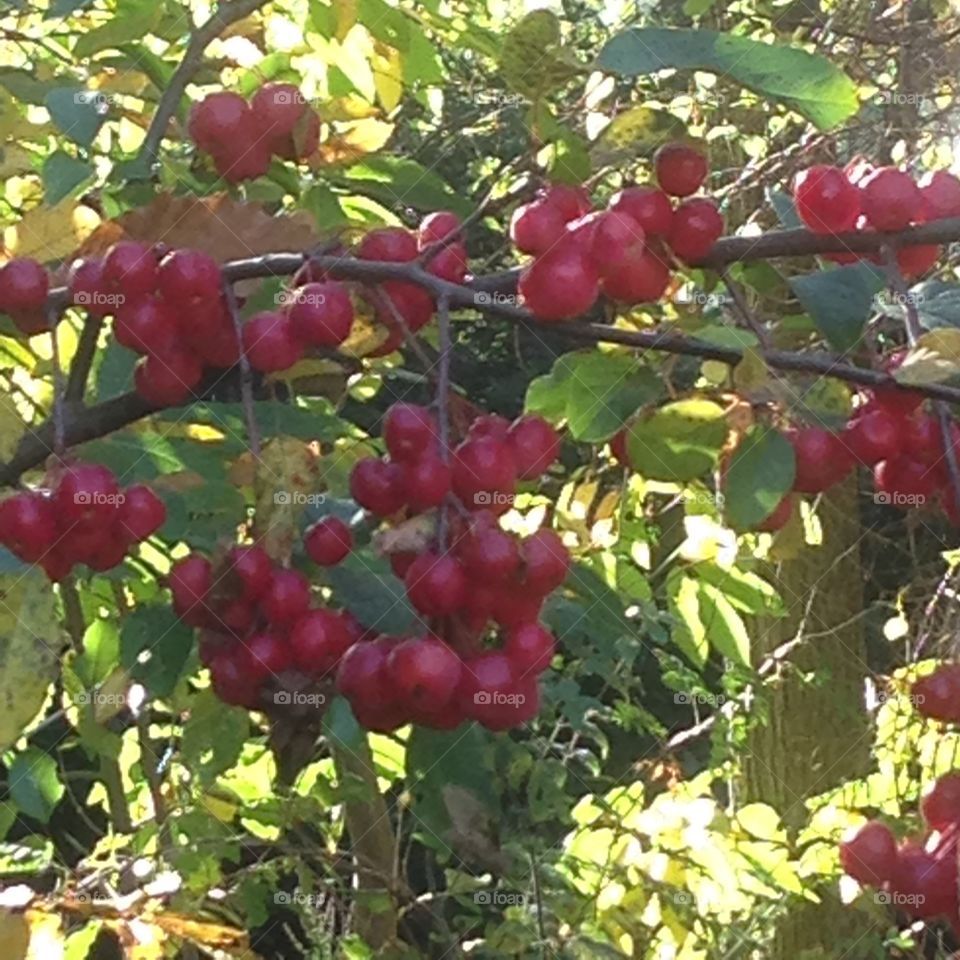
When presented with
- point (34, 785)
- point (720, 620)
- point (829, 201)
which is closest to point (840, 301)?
point (829, 201)

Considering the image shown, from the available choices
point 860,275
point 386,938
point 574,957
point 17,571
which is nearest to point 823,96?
point 860,275

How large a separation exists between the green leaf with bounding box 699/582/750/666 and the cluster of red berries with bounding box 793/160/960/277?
62 centimetres

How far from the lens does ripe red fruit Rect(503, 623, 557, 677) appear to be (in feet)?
2.34

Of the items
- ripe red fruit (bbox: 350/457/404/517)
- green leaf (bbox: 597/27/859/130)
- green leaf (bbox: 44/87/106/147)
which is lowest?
ripe red fruit (bbox: 350/457/404/517)

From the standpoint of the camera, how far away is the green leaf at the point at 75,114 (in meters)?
1.00

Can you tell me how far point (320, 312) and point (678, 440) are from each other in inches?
7.8

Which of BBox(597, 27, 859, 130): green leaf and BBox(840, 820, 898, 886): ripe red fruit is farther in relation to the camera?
BBox(840, 820, 898, 886): ripe red fruit

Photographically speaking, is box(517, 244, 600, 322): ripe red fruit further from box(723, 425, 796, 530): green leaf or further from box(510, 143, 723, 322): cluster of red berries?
box(723, 425, 796, 530): green leaf

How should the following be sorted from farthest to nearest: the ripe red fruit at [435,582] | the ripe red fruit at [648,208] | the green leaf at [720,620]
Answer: the green leaf at [720,620] → the ripe red fruit at [648,208] → the ripe red fruit at [435,582]

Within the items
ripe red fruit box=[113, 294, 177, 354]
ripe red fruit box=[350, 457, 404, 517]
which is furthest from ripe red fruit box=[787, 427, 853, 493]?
ripe red fruit box=[113, 294, 177, 354]

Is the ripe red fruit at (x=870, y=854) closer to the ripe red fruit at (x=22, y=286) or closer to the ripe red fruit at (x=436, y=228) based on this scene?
the ripe red fruit at (x=436, y=228)

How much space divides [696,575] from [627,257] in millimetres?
638

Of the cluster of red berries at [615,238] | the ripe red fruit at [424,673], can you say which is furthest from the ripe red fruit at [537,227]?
the ripe red fruit at [424,673]

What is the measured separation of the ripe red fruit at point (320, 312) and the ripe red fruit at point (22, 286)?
13 cm
